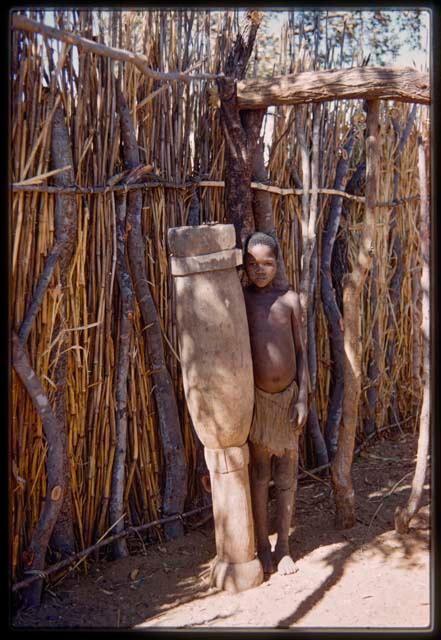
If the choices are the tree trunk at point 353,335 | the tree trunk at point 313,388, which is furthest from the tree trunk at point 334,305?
the tree trunk at point 353,335

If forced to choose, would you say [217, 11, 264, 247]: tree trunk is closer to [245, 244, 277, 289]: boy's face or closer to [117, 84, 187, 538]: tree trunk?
[245, 244, 277, 289]: boy's face

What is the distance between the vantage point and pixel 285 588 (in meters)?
3.09

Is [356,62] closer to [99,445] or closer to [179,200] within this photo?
[179,200]

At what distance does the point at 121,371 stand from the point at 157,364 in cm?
22

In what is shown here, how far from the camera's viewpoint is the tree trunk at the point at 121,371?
338cm

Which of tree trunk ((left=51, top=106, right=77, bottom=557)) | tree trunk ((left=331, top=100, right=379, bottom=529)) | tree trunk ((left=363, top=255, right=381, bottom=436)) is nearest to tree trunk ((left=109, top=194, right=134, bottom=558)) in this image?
tree trunk ((left=51, top=106, right=77, bottom=557))

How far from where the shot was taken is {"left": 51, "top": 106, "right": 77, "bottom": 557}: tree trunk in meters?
3.09

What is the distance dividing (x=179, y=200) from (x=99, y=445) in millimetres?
1269

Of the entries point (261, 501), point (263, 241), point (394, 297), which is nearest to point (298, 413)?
point (261, 501)

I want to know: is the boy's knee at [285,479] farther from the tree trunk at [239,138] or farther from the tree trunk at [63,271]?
the tree trunk at [239,138]

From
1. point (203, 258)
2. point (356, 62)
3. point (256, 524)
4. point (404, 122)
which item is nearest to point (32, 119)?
point (203, 258)

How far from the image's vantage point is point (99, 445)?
336cm

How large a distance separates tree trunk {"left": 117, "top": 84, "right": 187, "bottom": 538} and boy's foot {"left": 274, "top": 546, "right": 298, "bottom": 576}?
1.90ft

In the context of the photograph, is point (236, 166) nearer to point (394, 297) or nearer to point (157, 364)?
point (157, 364)
